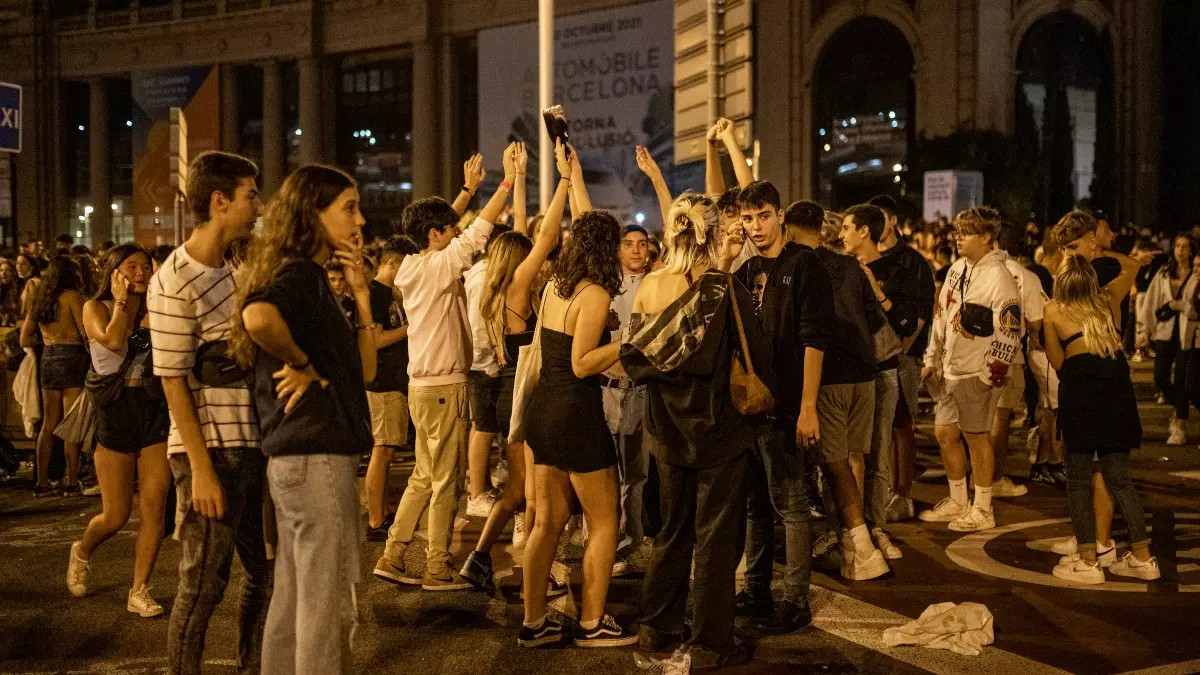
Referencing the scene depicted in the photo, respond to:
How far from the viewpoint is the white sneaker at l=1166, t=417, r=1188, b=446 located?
11.5m

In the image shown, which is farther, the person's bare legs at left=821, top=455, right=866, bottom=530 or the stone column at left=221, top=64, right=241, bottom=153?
the stone column at left=221, top=64, right=241, bottom=153

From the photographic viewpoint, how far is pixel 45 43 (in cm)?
5319

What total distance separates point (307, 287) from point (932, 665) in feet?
10.9

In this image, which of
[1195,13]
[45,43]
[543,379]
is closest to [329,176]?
[543,379]

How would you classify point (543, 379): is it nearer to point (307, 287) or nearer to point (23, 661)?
point (307, 287)

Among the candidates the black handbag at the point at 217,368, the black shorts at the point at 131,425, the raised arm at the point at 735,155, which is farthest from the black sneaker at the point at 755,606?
the black shorts at the point at 131,425

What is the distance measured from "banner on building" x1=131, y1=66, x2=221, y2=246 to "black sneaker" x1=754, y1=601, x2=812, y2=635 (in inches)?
1381

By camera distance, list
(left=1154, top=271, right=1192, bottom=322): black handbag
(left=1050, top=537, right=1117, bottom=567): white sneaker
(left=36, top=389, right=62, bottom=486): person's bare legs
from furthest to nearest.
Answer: (left=1154, top=271, right=1192, bottom=322): black handbag → (left=36, top=389, right=62, bottom=486): person's bare legs → (left=1050, top=537, right=1117, bottom=567): white sneaker

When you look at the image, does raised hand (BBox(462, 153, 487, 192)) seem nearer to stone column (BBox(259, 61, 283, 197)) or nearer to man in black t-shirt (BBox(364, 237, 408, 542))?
man in black t-shirt (BBox(364, 237, 408, 542))

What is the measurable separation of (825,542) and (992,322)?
1923 millimetres

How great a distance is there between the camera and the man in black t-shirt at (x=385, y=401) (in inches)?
314

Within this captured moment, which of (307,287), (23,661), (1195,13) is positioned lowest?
(23,661)

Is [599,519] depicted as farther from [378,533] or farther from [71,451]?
[71,451]

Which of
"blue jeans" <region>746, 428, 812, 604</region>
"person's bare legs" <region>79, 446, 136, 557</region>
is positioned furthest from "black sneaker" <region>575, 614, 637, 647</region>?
"person's bare legs" <region>79, 446, 136, 557</region>
